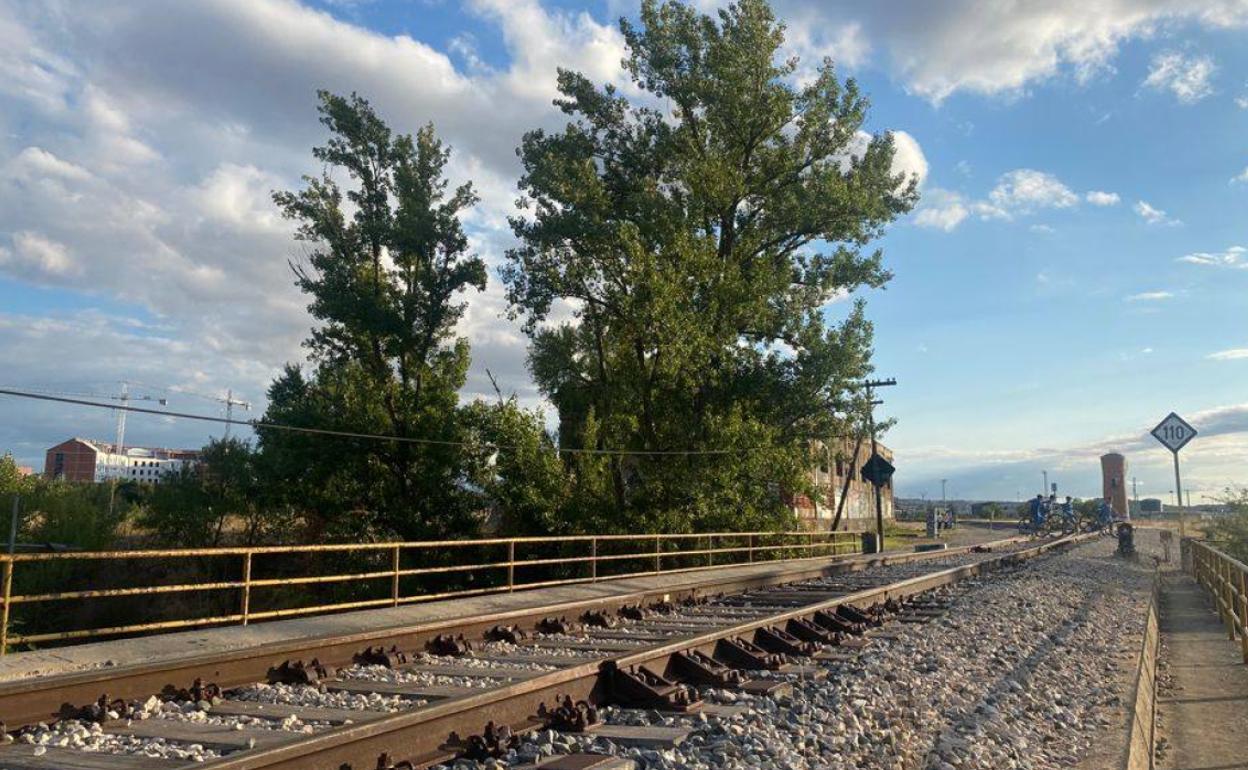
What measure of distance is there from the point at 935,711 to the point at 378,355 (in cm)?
2832

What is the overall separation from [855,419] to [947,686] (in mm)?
25418

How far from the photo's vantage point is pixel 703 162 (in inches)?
1222

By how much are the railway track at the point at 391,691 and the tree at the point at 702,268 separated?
17.8m

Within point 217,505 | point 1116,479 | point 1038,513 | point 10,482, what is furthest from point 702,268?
point 1116,479

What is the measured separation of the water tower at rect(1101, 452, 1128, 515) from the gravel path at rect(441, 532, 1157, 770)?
92042 millimetres

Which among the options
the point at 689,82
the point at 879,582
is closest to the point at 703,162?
the point at 689,82

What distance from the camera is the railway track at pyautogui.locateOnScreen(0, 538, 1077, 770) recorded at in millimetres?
5176

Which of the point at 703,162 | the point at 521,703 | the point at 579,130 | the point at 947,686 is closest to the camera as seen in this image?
the point at 521,703

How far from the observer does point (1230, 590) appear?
12844mm

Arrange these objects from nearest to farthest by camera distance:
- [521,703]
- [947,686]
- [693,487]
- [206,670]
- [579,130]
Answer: [521,703], [206,670], [947,686], [693,487], [579,130]

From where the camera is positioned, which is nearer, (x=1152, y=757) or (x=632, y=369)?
(x=1152, y=757)

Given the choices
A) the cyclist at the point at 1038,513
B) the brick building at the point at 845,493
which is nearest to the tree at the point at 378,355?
the brick building at the point at 845,493

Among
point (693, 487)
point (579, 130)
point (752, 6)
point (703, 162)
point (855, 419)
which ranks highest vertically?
point (752, 6)

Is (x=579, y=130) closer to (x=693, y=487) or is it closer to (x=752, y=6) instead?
(x=752, y=6)
